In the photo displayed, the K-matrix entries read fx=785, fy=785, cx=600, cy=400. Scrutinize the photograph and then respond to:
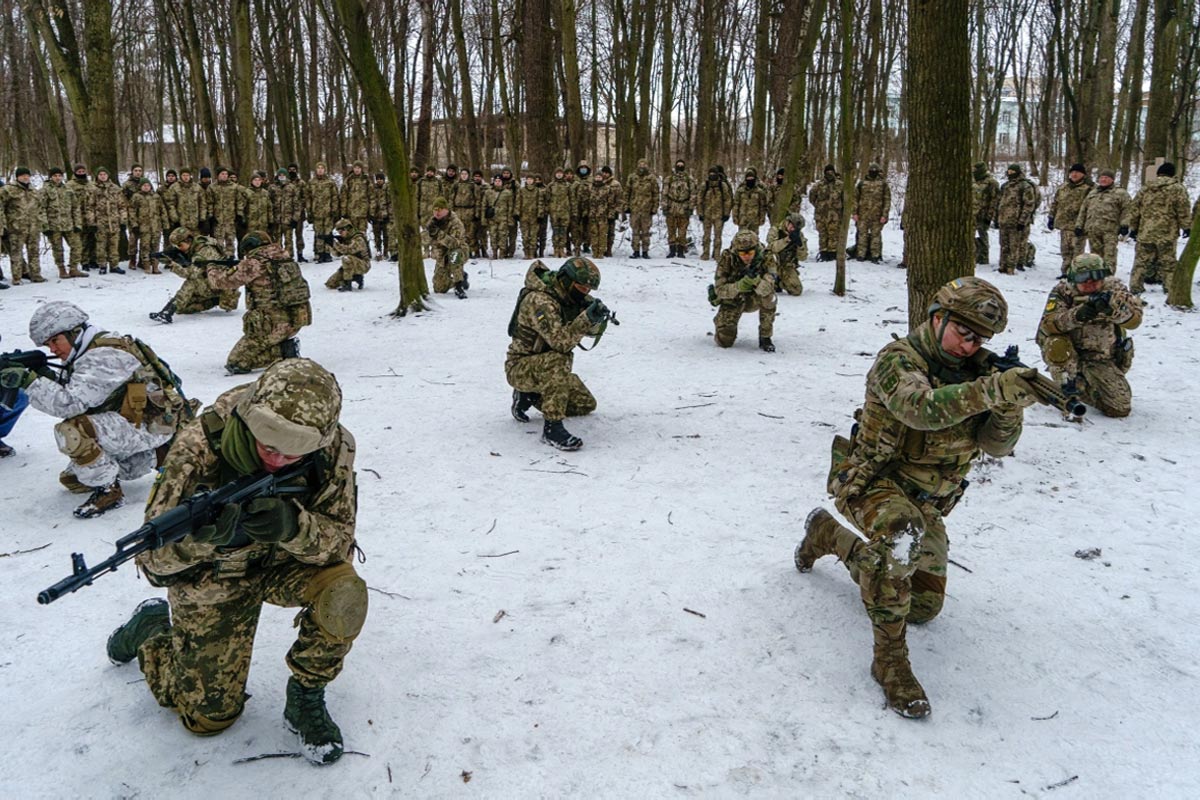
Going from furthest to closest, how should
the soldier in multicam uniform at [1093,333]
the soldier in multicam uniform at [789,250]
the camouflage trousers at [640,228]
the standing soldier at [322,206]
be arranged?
the standing soldier at [322,206] < the camouflage trousers at [640,228] < the soldier in multicam uniform at [789,250] < the soldier in multicam uniform at [1093,333]

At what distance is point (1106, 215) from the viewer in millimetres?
11367

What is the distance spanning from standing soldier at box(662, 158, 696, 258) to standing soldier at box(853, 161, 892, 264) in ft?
9.91

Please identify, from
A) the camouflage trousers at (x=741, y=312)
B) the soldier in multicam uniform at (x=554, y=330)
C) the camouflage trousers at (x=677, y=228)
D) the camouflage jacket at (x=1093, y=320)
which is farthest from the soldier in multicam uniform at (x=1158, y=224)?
the soldier in multicam uniform at (x=554, y=330)

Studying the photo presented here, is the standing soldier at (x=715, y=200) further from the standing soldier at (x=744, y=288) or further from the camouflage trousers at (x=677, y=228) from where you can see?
the standing soldier at (x=744, y=288)

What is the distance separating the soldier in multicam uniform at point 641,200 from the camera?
14.4 metres

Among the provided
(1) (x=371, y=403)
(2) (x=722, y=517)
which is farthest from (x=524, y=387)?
(2) (x=722, y=517)

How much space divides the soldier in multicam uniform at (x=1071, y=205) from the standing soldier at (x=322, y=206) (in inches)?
498

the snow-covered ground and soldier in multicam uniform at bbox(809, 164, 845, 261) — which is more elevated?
soldier in multicam uniform at bbox(809, 164, 845, 261)

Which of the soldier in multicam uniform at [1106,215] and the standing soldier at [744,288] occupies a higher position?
the soldier in multicam uniform at [1106,215]

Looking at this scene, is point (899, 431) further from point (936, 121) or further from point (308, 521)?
point (936, 121)

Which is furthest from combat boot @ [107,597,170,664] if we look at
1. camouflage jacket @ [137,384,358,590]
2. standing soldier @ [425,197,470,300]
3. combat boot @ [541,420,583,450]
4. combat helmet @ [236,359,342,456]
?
standing soldier @ [425,197,470,300]

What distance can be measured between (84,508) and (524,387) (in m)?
2.96

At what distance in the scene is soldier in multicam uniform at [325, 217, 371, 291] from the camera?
11773 millimetres

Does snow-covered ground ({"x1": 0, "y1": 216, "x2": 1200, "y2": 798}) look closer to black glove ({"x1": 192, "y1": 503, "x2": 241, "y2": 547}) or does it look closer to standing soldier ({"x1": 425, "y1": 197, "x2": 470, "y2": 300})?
black glove ({"x1": 192, "y1": 503, "x2": 241, "y2": 547})
